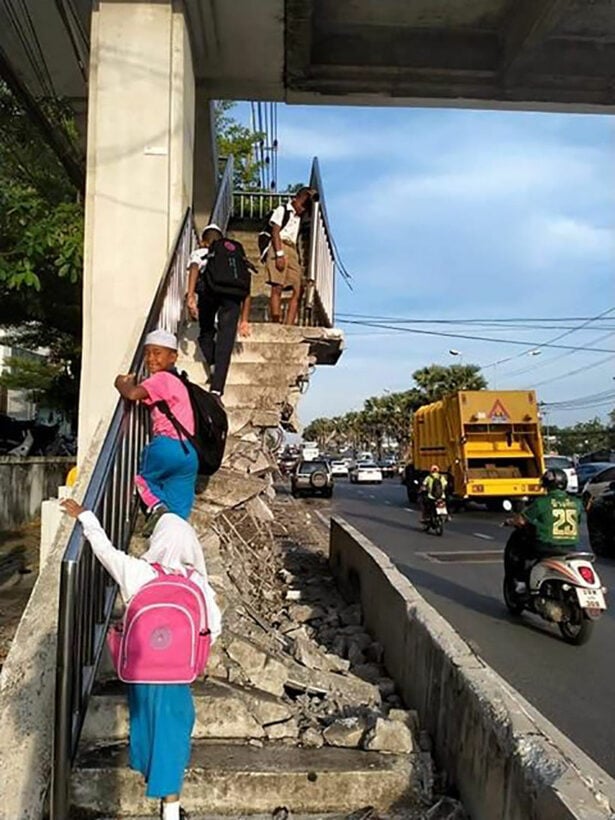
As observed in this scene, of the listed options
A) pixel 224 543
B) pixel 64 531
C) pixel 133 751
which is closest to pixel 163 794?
pixel 133 751

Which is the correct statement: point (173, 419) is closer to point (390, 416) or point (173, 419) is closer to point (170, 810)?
point (170, 810)

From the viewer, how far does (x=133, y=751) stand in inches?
120

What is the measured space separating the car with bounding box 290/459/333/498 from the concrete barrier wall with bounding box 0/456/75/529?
1805 centimetres

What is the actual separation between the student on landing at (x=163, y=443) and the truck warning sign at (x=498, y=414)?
57.3ft

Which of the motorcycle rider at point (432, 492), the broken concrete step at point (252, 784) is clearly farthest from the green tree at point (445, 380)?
the broken concrete step at point (252, 784)

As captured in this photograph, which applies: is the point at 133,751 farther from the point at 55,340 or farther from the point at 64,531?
the point at 55,340

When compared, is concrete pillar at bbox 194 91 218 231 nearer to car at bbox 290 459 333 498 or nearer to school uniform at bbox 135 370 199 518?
school uniform at bbox 135 370 199 518

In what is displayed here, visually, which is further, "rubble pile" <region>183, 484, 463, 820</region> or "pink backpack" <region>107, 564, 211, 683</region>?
"rubble pile" <region>183, 484, 463, 820</region>

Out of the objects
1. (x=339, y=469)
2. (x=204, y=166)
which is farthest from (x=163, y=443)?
(x=339, y=469)

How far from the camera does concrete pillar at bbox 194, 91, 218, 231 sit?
10750mm

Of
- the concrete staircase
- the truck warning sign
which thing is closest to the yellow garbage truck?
the truck warning sign

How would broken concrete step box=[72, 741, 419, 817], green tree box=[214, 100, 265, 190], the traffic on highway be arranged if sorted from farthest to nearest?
1. green tree box=[214, 100, 265, 190]
2. the traffic on highway
3. broken concrete step box=[72, 741, 419, 817]

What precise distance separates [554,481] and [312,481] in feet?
82.7

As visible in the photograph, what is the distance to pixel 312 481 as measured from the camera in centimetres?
3328
